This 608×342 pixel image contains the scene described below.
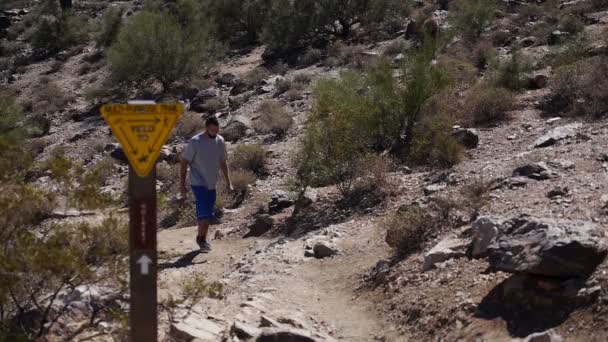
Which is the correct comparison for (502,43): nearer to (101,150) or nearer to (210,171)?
(101,150)

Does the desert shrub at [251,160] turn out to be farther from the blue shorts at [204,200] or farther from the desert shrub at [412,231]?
the desert shrub at [412,231]

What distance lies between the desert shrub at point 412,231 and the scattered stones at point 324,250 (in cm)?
88

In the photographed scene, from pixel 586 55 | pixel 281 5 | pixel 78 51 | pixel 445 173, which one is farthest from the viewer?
pixel 78 51

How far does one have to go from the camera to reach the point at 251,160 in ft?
46.7

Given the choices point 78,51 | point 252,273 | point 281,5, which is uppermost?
point 252,273

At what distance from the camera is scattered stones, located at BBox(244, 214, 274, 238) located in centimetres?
1062

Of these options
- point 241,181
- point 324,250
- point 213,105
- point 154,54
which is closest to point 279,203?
point 241,181

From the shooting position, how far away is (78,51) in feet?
117

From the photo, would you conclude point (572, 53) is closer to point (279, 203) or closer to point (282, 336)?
point (279, 203)

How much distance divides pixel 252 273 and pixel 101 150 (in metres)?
13.1

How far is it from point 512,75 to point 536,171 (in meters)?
6.68

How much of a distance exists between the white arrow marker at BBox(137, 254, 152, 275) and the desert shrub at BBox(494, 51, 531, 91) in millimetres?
11637

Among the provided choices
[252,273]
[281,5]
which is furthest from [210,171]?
[281,5]

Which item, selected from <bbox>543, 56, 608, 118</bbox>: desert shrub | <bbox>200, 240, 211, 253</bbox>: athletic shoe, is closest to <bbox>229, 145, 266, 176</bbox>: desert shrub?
<bbox>200, 240, 211, 253</bbox>: athletic shoe
